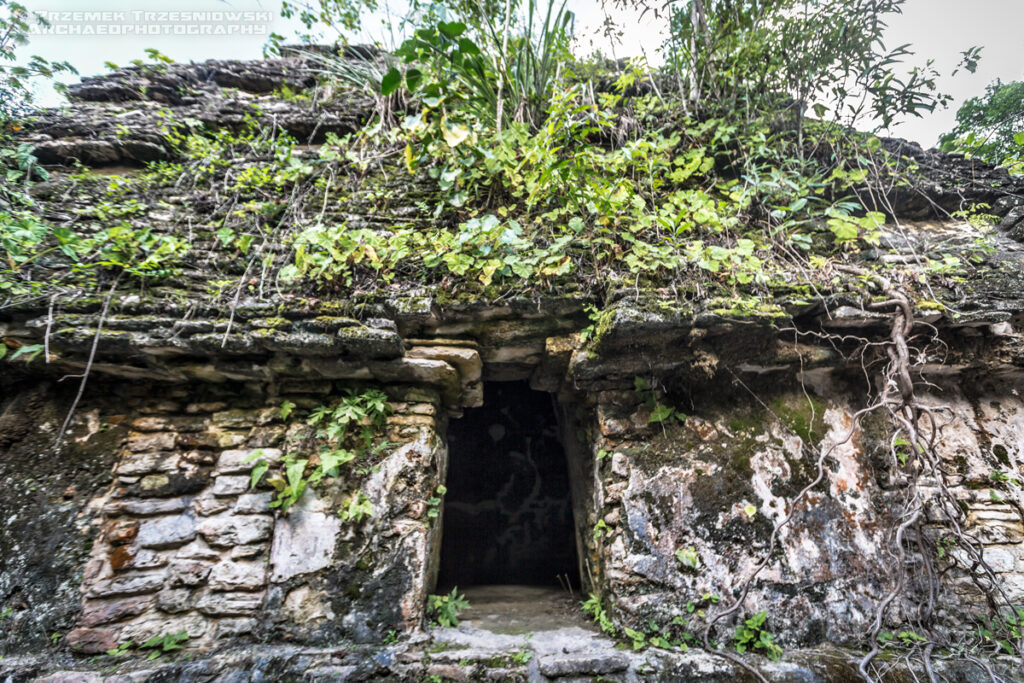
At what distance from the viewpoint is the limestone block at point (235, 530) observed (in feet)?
6.91

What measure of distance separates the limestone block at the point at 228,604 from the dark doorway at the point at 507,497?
8.01 ft

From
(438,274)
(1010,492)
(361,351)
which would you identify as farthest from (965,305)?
(361,351)

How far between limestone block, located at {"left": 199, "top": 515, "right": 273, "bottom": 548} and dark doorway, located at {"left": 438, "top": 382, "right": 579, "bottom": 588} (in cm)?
252

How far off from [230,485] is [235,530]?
0.23 metres

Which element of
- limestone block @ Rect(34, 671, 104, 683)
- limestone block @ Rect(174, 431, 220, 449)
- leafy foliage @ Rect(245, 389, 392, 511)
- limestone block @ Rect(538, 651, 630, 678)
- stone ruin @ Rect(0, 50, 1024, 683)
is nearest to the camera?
limestone block @ Rect(34, 671, 104, 683)

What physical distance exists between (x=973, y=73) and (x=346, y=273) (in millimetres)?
5079

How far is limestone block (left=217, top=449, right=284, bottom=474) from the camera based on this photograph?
2.24 meters

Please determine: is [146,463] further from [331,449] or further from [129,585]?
[331,449]

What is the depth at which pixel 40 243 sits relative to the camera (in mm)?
2494

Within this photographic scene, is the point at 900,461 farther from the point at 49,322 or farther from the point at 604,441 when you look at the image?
the point at 49,322

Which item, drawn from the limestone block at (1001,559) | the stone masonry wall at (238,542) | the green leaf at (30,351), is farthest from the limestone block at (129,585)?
the limestone block at (1001,559)

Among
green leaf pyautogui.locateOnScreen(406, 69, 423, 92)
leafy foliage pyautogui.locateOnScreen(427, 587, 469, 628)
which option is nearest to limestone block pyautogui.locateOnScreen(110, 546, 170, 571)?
leafy foliage pyautogui.locateOnScreen(427, 587, 469, 628)

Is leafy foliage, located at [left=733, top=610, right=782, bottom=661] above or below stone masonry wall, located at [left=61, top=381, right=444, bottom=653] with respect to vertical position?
below

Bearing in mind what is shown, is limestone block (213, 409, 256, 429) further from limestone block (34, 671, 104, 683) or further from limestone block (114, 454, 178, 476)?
limestone block (34, 671, 104, 683)
